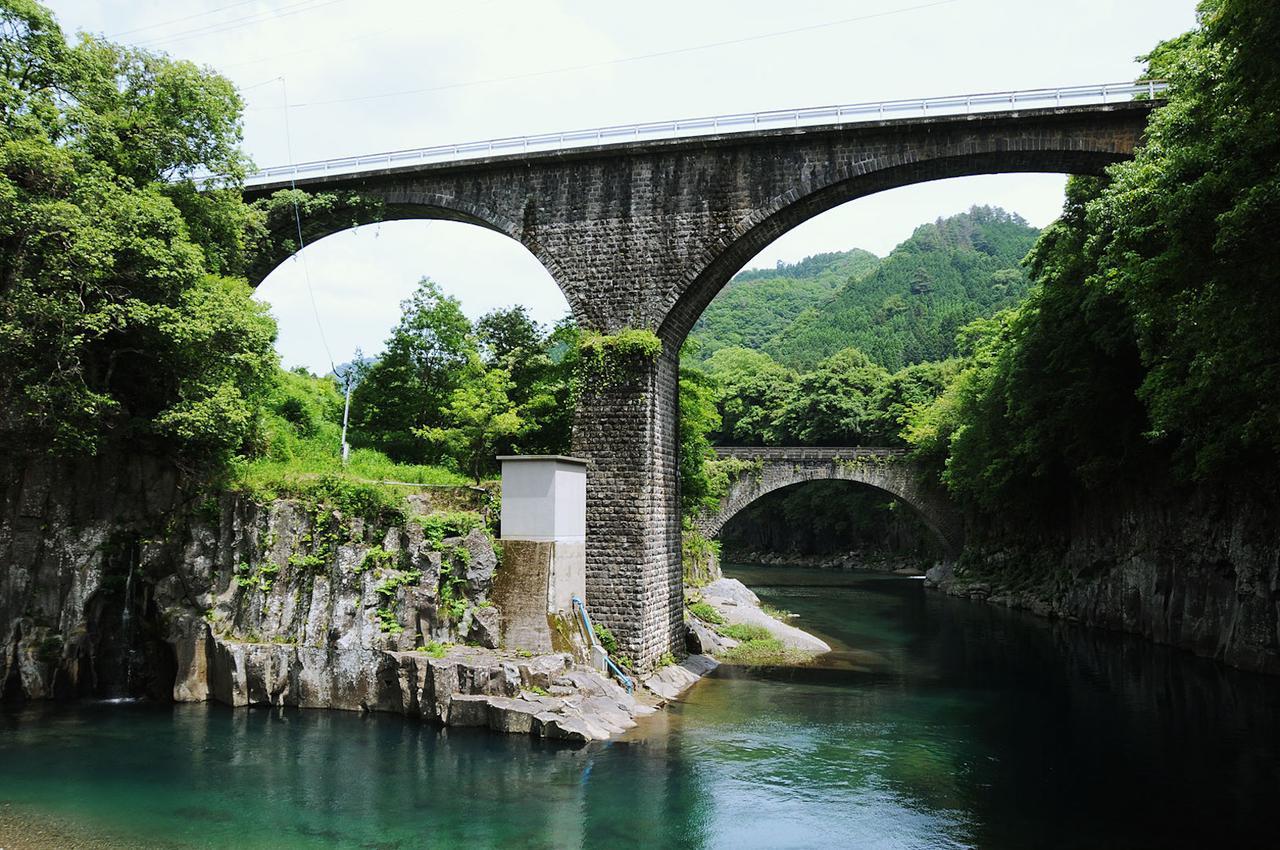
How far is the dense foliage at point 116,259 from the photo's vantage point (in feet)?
44.9

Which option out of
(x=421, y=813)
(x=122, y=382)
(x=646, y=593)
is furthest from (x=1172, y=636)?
(x=122, y=382)

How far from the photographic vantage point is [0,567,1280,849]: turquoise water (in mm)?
9359

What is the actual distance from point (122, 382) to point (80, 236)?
3550 mm

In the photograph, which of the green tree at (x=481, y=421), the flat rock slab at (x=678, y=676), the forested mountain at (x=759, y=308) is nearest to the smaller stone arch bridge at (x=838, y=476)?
the green tree at (x=481, y=421)

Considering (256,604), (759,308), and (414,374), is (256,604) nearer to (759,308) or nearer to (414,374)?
(414,374)

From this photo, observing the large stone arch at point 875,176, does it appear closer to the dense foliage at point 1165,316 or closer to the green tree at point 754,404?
the dense foliage at point 1165,316

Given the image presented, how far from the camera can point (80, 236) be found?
13.4m

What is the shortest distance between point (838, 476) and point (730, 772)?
25582mm

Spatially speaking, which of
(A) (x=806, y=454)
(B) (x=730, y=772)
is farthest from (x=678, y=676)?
(A) (x=806, y=454)

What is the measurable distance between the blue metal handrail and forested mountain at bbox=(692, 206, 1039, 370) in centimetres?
5173

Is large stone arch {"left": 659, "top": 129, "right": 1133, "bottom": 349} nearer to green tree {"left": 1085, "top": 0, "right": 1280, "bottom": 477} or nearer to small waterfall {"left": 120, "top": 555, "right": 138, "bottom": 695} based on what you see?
green tree {"left": 1085, "top": 0, "right": 1280, "bottom": 477}

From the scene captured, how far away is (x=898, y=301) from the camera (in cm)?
7756

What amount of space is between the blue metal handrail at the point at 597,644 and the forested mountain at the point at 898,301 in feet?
170

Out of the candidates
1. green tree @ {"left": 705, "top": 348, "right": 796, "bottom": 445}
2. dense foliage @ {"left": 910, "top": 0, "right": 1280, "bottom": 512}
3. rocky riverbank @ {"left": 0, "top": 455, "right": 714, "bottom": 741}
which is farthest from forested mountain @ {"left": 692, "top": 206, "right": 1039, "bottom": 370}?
rocky riverbank @ {"left": 0, "top": 455, "right": 714, "bottom": 741}
